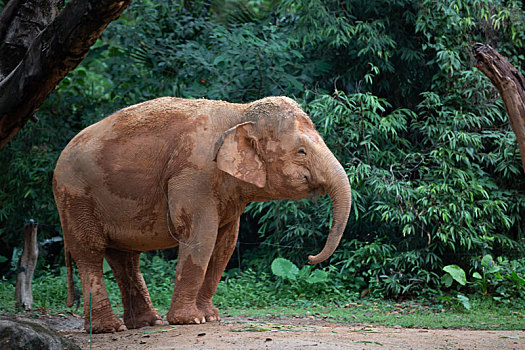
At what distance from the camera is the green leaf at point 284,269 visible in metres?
9.59

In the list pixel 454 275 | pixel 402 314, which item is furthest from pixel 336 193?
pixel 454 275

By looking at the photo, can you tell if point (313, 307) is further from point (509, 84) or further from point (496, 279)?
point (509, 84)

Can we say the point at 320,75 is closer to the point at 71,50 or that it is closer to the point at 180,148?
the point at 180,148

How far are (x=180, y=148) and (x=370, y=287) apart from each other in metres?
4.67

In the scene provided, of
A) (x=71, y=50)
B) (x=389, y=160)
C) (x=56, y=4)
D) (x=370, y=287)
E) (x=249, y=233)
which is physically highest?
(x=56, y=4)

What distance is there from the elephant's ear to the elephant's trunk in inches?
23.3

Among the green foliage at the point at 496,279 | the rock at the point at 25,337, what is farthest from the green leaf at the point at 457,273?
the rock at the point at 25,337

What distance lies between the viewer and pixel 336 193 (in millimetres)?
5863

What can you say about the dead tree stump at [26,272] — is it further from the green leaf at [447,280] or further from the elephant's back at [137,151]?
the green leaf at [447,280]

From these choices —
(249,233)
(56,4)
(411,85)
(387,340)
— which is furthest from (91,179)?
(411,85)

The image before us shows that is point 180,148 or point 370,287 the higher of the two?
point 180,148

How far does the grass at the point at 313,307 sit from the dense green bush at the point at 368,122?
0.28 m

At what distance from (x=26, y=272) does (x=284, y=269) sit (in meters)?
3.64

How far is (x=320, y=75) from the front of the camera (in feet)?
37.6
